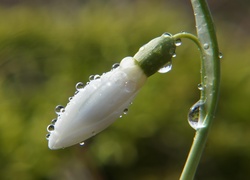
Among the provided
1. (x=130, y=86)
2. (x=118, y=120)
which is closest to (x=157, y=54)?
(x=130, y=86)

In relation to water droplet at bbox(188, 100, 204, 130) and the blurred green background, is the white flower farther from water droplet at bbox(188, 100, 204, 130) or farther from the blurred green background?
the blurred green background

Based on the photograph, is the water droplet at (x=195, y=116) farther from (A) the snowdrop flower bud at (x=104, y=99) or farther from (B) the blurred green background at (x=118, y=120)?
(B) the blurred green background at (x=118, y=120)

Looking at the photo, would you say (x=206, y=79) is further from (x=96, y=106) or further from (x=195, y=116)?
(x=96, y=106)

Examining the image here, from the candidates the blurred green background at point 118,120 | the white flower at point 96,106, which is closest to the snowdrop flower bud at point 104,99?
the white flower at point 96,106

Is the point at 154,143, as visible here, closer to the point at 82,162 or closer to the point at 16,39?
the point at 82,162

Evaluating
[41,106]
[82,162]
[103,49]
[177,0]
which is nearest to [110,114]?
[82,162]

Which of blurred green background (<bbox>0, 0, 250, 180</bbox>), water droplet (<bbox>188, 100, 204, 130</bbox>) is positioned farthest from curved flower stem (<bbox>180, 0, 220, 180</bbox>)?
blurred green background (<bbox>0, 0, 250, 180</bbox>)
